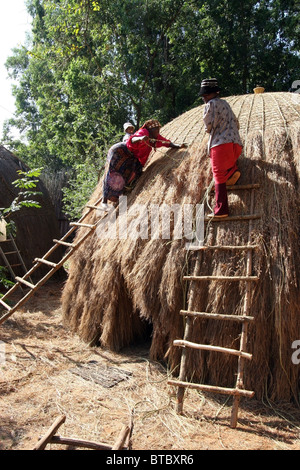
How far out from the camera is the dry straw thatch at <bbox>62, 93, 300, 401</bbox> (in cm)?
408

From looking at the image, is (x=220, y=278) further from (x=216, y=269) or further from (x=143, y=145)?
(x=143, y=145)

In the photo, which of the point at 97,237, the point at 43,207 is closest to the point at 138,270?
the point at 97,237

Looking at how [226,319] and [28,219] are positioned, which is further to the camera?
[28,219]

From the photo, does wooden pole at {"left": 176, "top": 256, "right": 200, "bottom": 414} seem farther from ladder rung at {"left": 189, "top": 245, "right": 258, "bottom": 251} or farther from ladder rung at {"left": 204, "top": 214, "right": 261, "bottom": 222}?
ladder rung at {"left": 204, "top": 214, "right": 261, "bottom": 222}

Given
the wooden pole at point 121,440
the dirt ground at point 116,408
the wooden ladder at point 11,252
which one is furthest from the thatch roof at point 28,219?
the wooden pole at point 121,440

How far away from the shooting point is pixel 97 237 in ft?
19.4

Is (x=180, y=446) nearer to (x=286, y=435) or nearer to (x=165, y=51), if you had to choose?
(x=286, y=435)

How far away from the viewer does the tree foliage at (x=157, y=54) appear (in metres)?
11.8

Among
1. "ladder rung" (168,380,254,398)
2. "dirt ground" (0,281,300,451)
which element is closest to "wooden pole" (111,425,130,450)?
"dirt ground" (0,281,300,451)

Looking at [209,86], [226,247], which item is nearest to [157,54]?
[209,86]

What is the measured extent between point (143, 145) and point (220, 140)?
152 cm

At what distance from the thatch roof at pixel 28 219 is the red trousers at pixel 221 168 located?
6.16 meters

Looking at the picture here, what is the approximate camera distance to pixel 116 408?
13.3 feet

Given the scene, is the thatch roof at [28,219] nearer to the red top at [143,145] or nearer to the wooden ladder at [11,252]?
the wooden ladder at [11,252]
